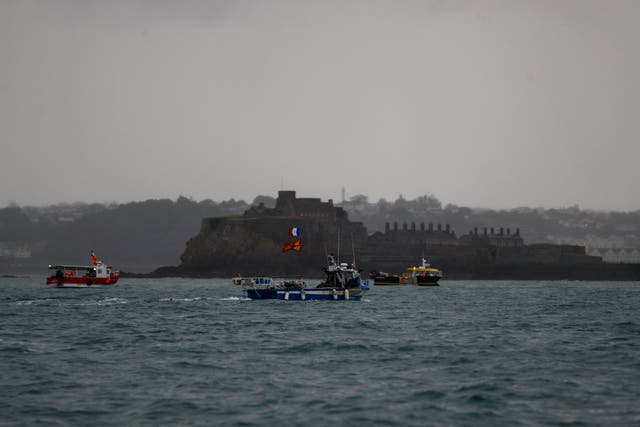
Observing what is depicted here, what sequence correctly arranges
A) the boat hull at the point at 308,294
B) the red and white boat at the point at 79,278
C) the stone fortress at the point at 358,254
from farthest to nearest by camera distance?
the stone fortress at the point at 358,254 → the red and white boat at the point at 79,278 → the boat hull at the point at 308,294

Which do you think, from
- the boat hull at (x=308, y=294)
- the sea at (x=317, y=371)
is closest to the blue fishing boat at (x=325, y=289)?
the boat hull at (x=308, y=294)

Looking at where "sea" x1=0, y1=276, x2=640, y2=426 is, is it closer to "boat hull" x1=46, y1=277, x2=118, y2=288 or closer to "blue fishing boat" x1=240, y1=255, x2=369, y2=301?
"blue fishing boat" x1=240, y1=255, x2=369, y2=301

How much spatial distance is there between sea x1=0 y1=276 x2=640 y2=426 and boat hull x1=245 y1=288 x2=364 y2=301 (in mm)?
14353

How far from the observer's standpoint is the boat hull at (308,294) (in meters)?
69.2

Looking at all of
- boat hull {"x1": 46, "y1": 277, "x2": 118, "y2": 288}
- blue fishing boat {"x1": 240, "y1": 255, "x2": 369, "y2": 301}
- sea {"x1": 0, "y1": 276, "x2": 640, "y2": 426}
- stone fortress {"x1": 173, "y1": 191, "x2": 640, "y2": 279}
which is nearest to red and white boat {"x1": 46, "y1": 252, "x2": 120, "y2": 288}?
boat hull {"x1": 46, "y1": 277, "x2": 118, "y2": 288}

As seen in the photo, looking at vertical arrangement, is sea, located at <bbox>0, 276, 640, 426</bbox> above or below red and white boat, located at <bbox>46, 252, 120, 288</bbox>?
below

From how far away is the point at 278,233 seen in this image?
195 meters

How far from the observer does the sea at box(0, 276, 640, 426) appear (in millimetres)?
23781

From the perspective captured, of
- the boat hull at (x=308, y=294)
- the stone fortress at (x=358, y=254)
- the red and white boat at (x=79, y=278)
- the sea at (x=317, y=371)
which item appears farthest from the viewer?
the stone fortress at (x=358, y=254)

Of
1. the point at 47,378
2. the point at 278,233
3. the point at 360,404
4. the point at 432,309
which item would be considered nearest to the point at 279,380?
the point at 360,404

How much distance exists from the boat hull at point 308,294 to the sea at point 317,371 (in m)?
14.4

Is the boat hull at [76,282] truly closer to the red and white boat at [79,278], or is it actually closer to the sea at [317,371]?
the red and white boat at [79,278]

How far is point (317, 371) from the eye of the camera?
30859 mm

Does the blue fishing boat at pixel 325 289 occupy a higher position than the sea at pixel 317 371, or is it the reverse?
the blue fishing boat at pixel 325 289
